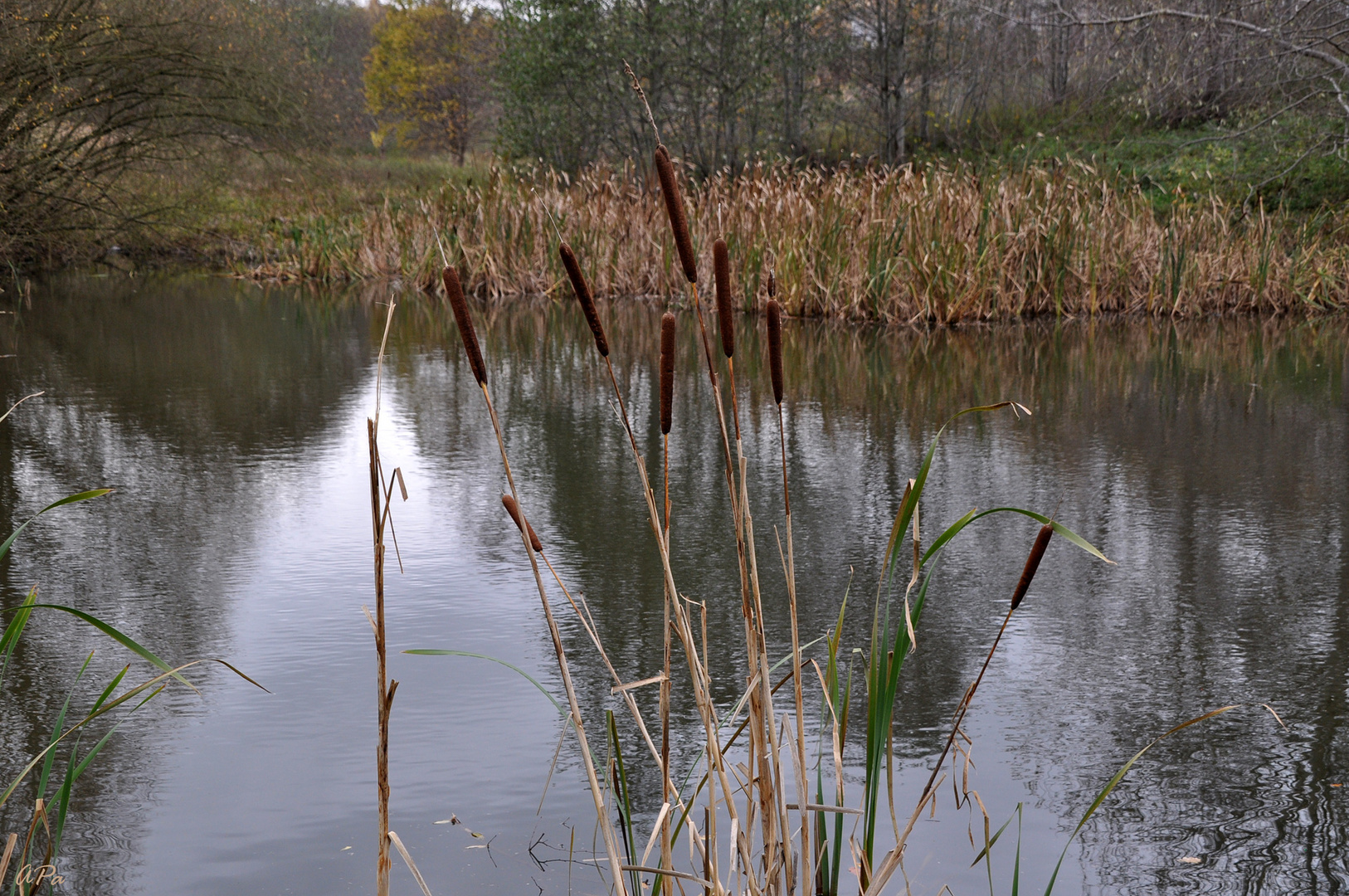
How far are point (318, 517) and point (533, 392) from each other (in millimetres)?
1972

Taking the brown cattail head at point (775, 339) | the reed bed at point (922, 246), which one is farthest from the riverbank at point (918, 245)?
the brown cattail head at point (775, 339)

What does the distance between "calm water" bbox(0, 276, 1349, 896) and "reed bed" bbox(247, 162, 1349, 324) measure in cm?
206

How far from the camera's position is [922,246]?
23.6 ft

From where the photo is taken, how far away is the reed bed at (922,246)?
722 cm

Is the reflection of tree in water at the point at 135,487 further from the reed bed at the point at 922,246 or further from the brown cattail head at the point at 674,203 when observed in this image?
the reed bed at the point at 922,246

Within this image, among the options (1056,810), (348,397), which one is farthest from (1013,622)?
(348,397)

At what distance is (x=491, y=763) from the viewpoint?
1.64m

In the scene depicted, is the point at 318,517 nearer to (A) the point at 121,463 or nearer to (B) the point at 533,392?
(A) the point at 121,463

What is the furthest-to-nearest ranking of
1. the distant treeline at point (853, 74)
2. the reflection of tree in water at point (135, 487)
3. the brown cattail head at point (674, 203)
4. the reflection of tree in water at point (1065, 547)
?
the distant treeline at point (853, 74)
the reflection of tree in water at point (135, 487)
the reflection of tree in water at point (1065, 547)
the brown cattail head at point (674, 203)

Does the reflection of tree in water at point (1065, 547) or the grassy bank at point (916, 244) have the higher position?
the grassy bank at point (916, 244)

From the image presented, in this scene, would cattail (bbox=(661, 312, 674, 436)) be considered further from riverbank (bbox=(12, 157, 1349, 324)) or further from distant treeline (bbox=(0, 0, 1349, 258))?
distant treeline (bbox=(0, 0, 1349, 258))

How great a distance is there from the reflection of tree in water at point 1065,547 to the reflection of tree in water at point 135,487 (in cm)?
61

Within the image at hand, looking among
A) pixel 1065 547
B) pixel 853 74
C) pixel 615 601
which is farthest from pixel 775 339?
pixel 853 74

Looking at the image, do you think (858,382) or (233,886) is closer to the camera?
(233,886)
